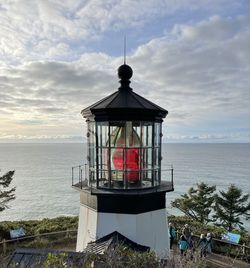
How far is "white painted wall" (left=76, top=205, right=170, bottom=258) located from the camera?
7000 millimetres

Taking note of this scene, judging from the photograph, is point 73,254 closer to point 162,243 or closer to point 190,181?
point 162,243

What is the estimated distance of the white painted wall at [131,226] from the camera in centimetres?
700

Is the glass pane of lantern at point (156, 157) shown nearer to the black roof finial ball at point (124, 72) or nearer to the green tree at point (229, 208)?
the black roof finial ball at point (124, 72)

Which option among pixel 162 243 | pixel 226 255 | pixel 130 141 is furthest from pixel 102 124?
pixel 226 255

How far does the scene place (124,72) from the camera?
749cm

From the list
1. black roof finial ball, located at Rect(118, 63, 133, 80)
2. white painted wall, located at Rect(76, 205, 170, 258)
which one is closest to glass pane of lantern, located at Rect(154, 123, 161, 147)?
black roof finial ball, located at Rect(118, 63, 133, 80)

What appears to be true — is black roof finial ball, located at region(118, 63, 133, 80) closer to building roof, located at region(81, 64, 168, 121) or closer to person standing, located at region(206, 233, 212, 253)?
building roof, located at region(81, 64, 168, 121)

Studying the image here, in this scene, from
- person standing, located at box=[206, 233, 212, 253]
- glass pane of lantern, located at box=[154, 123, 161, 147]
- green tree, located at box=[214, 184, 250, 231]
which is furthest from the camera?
green tree, located at box=[214, 184, 250, 231]

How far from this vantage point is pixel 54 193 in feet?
149

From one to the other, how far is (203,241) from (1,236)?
282 inches

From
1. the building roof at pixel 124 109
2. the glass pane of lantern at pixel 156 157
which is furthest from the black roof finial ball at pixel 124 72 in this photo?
the glass pane of lantern at pixel 156 157

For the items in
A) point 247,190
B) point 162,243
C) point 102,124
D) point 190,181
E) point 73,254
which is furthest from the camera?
point 190,181

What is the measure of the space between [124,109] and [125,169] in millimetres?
1241

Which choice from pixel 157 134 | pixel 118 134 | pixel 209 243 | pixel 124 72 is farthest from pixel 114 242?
pixel 209 243
